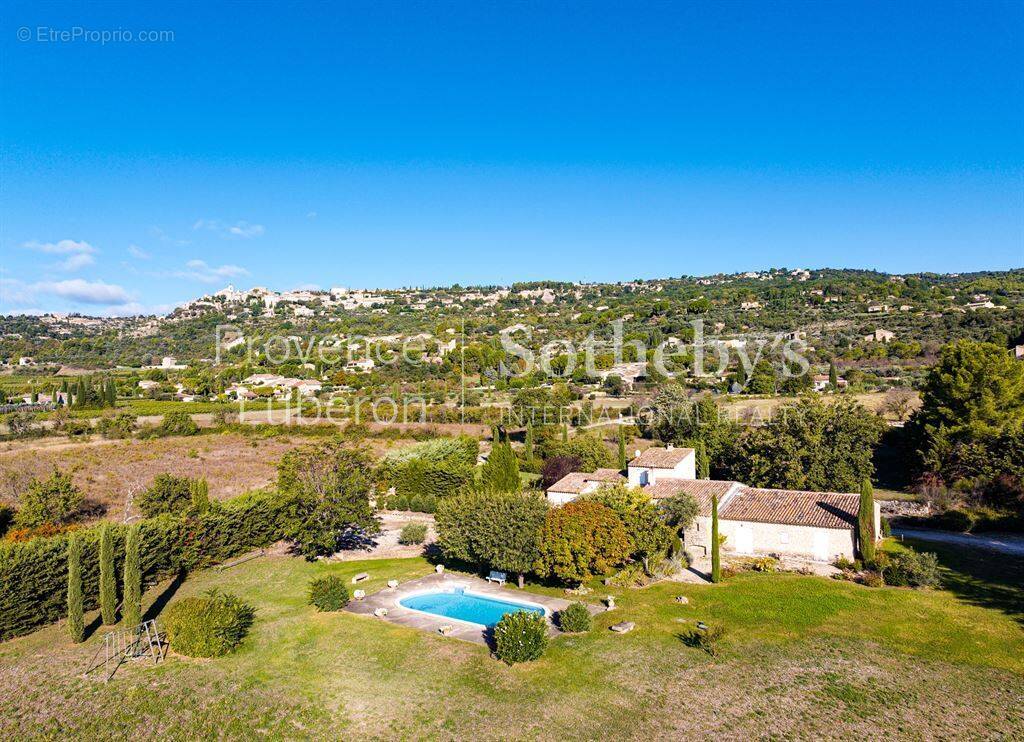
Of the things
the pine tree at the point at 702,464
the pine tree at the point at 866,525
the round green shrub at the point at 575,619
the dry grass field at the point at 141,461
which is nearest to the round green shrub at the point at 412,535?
the round green shrub at the point at 575,619

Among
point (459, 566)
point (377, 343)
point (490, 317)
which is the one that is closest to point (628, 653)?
point (459, 566)

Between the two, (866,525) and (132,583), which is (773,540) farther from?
(132,583)

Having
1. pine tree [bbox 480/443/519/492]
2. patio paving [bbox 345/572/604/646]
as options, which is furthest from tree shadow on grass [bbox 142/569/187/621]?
pine tree [bbox 480/443/519/492]

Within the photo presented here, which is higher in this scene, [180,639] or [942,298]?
[942,298]

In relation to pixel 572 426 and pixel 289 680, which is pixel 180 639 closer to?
pixel 289 680

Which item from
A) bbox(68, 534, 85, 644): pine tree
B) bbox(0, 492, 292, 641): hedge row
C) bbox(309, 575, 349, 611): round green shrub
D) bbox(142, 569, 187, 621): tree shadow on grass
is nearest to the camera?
bbox(68, 534, 85, 644): pine tree

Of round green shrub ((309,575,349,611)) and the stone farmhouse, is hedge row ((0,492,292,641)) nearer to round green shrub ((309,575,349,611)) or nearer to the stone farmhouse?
round green shrub ((309,575,349,611))

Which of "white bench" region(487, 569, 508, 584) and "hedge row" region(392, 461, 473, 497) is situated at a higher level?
"hedge row" region(392, 461, 473, 497)

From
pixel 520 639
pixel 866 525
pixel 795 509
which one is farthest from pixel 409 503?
pixel 866 525
